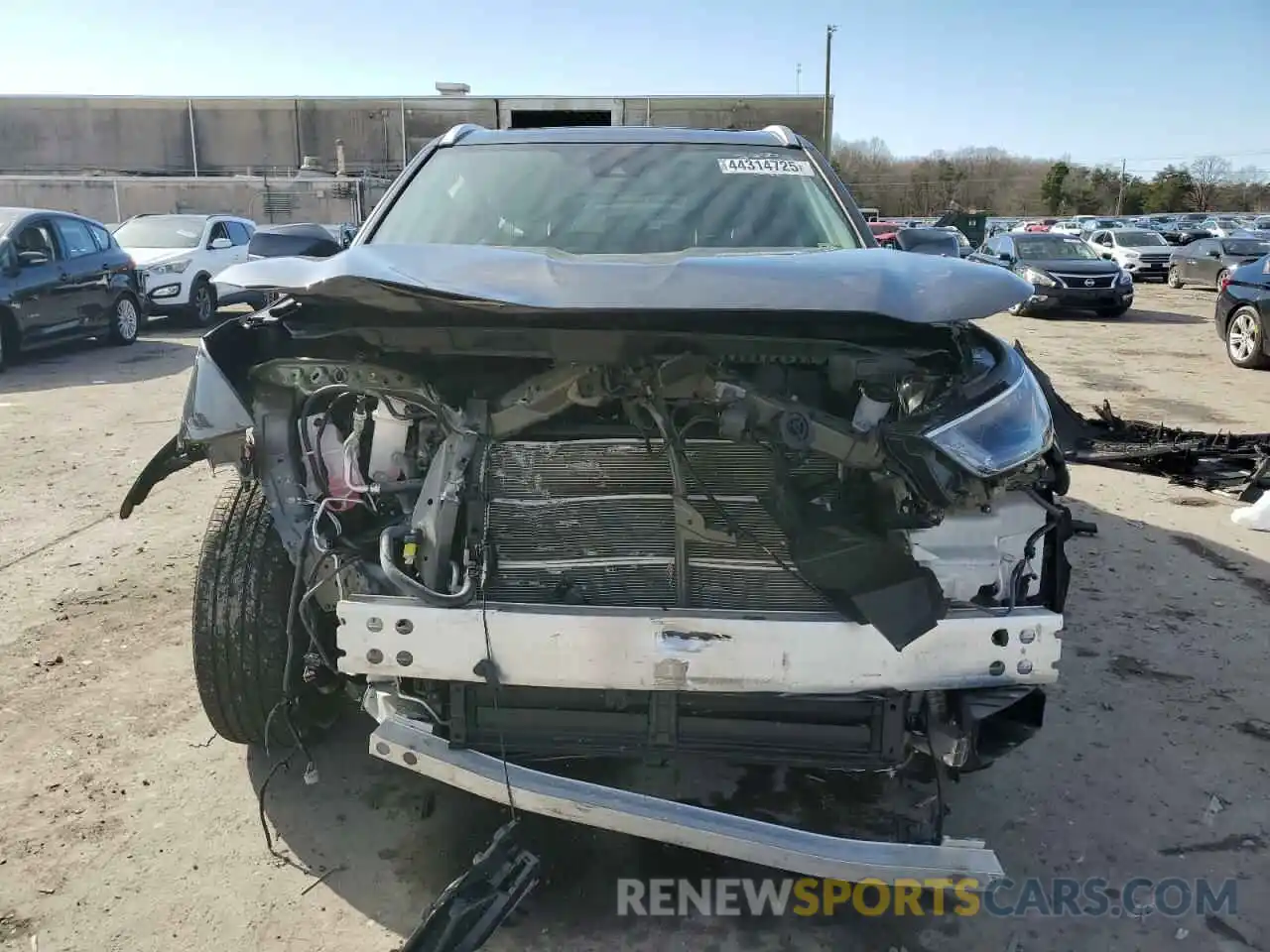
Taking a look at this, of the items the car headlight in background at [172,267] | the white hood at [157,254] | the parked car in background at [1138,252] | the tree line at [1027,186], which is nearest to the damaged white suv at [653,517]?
the car headlight in background at [172,267]

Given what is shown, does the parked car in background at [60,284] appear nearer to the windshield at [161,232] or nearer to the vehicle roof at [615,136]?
the windshield at [161,232]

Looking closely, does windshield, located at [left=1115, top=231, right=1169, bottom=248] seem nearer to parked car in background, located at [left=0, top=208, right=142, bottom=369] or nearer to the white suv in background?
the white suv in background

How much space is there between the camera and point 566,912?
7.70ft

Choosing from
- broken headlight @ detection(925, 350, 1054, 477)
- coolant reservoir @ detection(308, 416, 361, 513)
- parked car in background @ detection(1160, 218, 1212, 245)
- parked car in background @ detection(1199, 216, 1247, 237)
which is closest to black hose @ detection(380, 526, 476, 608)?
coolant reservoir @ detection(308, 416, 361, 513)

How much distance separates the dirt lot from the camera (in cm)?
230

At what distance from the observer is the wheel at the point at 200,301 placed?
1356 cm

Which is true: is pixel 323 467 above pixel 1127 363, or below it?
above

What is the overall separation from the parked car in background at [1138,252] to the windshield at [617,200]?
76.9ft

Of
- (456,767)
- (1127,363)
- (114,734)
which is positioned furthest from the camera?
(1127,363)

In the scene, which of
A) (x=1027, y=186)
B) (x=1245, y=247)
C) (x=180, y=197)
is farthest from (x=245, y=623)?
(x=1027, y=186)

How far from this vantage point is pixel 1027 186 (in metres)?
76.1

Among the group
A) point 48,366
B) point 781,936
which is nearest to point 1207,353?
point 781,936

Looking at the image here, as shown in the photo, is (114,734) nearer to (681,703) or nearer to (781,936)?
(681,703)

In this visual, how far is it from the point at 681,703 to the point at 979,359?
4.04ft
